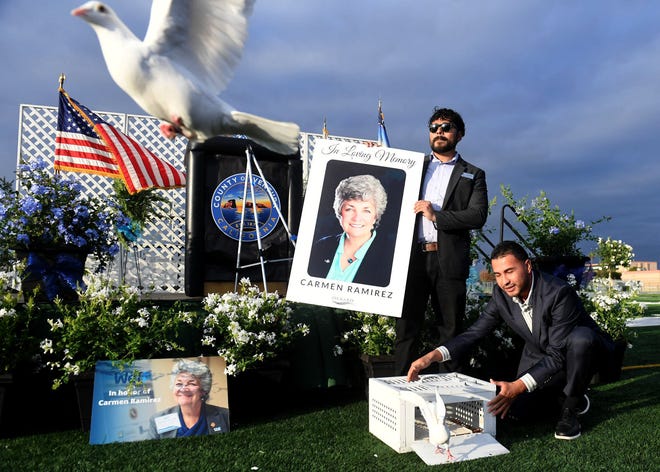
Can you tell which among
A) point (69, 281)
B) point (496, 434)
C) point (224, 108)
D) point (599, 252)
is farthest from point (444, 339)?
point (599, 252)

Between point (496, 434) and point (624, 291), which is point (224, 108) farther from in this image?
point (624, 291)

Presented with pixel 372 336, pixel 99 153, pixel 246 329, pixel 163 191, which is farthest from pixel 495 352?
pixel 163 191

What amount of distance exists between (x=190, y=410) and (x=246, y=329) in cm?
43

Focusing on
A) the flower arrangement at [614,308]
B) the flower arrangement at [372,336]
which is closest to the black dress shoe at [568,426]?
the flower arrangement at [372,336]

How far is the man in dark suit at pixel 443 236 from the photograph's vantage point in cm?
224

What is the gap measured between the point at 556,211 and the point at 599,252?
0.62 m

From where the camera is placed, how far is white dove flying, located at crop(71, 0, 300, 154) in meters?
0.95

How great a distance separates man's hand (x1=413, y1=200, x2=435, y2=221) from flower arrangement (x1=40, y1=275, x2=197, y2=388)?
4.00ft

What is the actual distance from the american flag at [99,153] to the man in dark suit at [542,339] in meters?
3.25

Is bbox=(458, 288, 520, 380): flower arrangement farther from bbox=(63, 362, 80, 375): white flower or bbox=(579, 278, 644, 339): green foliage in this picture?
bbox=(63, 362, 80, 375): white flower

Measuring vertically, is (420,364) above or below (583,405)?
above

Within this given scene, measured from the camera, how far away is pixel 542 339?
7.02 feet

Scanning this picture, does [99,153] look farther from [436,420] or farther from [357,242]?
[436,420]

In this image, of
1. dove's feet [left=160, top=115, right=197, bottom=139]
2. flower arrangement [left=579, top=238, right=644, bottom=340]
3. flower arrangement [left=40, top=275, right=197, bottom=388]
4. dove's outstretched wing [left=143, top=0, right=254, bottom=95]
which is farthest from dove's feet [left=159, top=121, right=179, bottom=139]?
flower arrangement [left=579, top=238, right=644, bottom=340]
